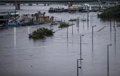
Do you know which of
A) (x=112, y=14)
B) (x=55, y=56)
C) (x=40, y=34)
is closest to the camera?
(x=55, y=56)

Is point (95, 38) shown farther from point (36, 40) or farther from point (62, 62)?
point (62, 62)

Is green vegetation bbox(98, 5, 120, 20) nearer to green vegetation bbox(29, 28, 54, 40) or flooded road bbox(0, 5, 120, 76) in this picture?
green vegetation bbox(29, 28, 54, 40)

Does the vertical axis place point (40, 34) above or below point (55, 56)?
above

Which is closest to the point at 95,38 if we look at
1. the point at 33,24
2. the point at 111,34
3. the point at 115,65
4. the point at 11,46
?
the point at 111,34

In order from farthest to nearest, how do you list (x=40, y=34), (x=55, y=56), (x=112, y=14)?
(x=112, y=14), (x=40, y=34), (x=55, y=56)

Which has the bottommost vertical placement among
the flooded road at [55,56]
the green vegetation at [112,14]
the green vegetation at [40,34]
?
the flooded road at [55,56]

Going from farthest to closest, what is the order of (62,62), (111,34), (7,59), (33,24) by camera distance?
(33,24) < (111,34) < (7,59) < (62,62)

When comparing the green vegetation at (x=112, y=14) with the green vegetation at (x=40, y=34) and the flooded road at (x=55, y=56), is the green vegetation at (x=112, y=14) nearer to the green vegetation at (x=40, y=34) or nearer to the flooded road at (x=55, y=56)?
the green vegetation at (x=40, y=34)

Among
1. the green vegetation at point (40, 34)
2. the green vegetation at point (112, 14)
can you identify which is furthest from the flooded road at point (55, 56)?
the green vegetation at point (112, 14)

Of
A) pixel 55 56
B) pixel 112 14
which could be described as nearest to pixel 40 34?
pixel 55 56

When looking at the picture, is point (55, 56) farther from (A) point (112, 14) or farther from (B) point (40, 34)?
(A) point (112, 14)

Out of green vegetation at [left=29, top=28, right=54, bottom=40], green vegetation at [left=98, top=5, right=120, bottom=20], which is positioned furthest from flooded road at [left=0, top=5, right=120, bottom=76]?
green vegetation at [left=98, top=5, right=120, bottom=20]
